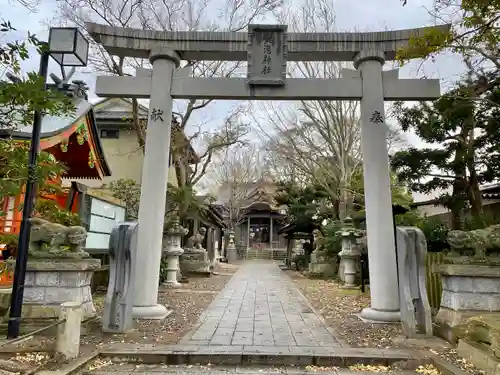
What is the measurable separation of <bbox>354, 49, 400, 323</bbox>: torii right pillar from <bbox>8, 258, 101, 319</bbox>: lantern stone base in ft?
17.0

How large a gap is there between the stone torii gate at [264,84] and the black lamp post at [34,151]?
1797 mm

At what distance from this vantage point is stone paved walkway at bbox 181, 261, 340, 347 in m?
5.79

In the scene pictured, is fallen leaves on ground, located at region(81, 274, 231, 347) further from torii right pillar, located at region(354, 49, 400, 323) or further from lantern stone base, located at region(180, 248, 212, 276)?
lantern stone base, located at region(180, 248, 212, 276)

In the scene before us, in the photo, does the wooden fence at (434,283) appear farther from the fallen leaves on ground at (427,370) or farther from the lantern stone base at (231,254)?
the lantern stone base at (231,254)

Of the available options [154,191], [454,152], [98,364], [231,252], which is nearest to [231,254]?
[231,252]

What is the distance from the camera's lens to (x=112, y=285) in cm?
606

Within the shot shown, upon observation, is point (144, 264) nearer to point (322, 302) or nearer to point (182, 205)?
point (322, 302)

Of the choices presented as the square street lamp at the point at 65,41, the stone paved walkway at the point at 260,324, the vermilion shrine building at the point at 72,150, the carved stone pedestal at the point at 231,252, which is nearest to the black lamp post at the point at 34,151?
the square street lamp at the point at 65,41

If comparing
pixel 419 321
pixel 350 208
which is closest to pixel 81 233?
pixel 419 321

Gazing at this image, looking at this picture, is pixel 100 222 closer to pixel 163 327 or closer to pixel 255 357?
pixel 163 327

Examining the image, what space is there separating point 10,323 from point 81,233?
159 cm

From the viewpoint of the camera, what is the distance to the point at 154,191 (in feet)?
24.2

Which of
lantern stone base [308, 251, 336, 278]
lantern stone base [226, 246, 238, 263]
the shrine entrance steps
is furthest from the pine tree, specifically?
lantern stone base [226, 246, 238, 263]

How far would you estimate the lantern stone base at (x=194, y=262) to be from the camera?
17078 mm
